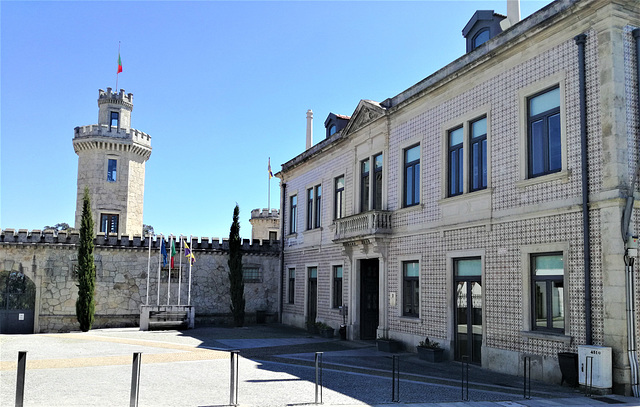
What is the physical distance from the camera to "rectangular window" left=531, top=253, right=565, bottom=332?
39.2 feet

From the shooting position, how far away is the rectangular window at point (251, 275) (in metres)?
28.9

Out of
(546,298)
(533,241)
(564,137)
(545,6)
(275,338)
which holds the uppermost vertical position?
(545,6)

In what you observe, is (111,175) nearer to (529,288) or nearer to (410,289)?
(410,289)

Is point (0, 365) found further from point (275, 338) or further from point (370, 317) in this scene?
point (370, 317)

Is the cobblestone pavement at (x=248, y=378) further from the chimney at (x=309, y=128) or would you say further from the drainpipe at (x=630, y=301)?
the chimney at (x=309, y=128)

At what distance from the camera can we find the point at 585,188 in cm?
1126

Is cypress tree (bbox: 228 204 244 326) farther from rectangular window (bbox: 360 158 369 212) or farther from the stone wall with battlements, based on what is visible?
rectangular window (bbox: 360 158 369 212)

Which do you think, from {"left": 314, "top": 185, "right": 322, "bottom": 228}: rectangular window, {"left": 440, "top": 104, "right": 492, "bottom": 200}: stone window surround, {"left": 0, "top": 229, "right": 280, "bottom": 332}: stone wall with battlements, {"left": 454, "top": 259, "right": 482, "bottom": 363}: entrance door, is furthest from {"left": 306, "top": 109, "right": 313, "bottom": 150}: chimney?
{"left": 454, "top": 259, "right": 482, "bottom": 363}: entrance door

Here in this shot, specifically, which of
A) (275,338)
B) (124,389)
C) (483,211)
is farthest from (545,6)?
(275,338)

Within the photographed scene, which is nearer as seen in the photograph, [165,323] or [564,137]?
[564,137]

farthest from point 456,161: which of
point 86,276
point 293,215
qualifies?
point 86,276

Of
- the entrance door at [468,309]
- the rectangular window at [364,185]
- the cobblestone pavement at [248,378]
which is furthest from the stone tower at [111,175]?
the entrance door at [468,309]

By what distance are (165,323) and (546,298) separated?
54.7 ft

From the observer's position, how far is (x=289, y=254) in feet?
92.7
